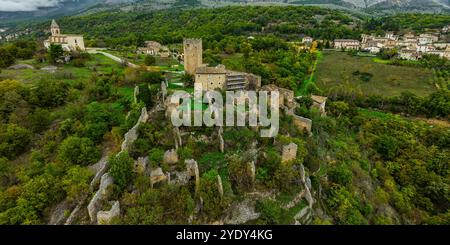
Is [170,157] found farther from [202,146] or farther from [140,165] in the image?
[202,146]

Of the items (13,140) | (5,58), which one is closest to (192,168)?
(13,140)

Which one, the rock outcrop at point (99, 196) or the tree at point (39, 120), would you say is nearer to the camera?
the rock outcrop at point (99, 196)

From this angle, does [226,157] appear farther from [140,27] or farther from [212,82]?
[140,27]

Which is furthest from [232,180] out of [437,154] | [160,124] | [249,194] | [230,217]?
[437,154]

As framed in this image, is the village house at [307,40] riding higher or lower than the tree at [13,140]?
higher

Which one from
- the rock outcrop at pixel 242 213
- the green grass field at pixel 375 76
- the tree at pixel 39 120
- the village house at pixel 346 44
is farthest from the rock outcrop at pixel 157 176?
the village house at pixel 346 44

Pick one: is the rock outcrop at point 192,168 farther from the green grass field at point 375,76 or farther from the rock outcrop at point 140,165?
the green grass field at point 375,76
